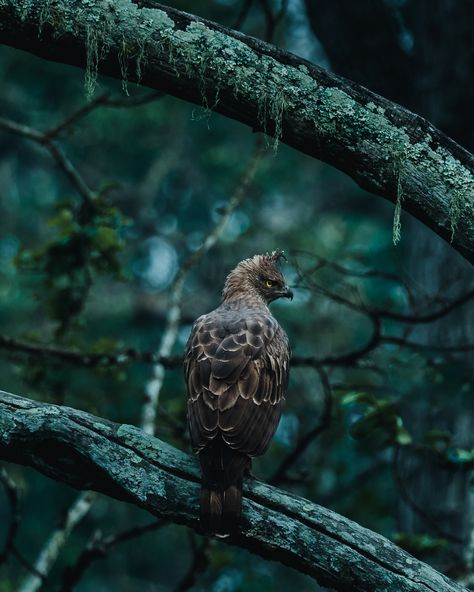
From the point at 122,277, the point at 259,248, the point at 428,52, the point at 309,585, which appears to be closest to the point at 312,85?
the point at 122,277

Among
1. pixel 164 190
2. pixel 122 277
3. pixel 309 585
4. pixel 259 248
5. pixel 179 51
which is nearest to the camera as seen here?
pixel 179 51

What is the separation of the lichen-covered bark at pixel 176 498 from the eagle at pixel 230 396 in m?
0.11

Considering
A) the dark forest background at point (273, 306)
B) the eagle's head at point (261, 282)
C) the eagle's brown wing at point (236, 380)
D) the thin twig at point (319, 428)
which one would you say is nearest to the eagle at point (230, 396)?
the eagle's brown wing at point (236, 380)

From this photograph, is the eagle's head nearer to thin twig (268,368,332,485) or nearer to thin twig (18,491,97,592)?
thin twig (268,368,332,485)

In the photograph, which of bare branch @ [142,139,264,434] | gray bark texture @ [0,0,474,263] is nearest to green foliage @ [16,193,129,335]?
bare branch @ [142,139,264,434]

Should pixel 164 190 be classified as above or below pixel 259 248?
above

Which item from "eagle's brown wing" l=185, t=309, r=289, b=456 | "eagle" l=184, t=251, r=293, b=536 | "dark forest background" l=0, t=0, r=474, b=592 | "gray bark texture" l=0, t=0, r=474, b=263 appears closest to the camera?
"gray bark texture" l=0, t=0, r=474, b=263

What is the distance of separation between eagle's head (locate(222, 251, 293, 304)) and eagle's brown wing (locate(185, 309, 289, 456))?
100 centimetres

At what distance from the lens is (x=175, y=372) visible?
558 inches

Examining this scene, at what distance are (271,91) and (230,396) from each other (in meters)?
1.76

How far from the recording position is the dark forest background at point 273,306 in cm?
587

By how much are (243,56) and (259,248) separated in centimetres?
1000

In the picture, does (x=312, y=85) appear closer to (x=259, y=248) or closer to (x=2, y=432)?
(x=2, y=432)

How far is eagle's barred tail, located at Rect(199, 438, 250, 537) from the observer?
3.54m
